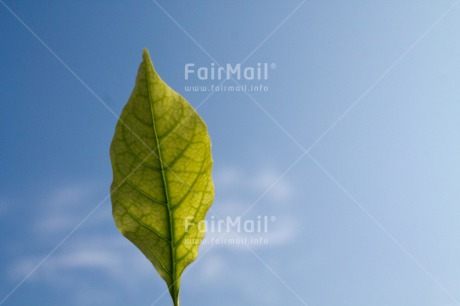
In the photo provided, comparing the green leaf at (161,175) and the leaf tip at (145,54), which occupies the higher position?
the leaf tip at (145,54)

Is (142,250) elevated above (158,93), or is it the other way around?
(158,93)

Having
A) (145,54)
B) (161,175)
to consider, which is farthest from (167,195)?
(145,54)

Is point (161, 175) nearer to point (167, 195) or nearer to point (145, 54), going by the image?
point (167, 195)

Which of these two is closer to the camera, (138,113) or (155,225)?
(138,113)

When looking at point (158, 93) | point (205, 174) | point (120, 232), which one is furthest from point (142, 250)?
point (158, 93)

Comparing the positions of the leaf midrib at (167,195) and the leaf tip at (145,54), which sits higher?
the leaf tip at (145,54)

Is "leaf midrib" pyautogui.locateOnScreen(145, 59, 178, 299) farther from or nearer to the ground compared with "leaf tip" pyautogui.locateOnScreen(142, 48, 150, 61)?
nearer to the ground

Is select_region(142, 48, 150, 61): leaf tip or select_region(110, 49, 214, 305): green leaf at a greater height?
select_region(142, 48, 150, 61): leaf tip

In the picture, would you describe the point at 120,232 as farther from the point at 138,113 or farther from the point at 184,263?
the point at 138,113
